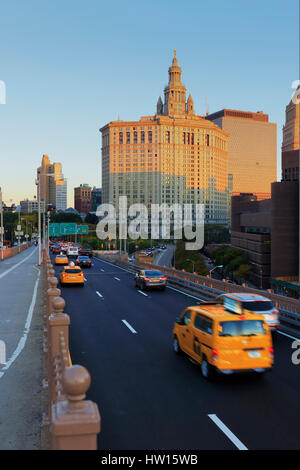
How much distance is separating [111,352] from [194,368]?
2814 millimetres

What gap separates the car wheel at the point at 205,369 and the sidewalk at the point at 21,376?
3.92 meters

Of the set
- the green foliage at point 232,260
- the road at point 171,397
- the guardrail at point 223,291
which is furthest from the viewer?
the green foliage at point 232,260

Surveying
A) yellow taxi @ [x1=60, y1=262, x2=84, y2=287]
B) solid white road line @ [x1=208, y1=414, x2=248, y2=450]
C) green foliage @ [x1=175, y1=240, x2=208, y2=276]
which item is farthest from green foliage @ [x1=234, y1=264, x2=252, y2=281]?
solid white road line @ [x1=208, y1=414, x2=248, y2=450]

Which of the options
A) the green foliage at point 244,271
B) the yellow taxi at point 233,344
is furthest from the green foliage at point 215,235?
the yellow taxi at point 233,344

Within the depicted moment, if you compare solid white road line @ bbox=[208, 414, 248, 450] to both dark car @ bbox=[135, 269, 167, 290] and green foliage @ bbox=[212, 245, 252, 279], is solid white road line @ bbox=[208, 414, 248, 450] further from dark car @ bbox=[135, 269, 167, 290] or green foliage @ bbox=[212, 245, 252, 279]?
green foliage @ bbox=[212, 245, 252, 279]

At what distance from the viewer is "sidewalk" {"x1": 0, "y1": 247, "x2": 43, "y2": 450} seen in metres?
7.26

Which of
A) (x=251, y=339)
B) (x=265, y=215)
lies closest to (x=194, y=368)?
(x=251, y=339)

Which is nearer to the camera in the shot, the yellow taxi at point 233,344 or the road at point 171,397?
the road at point 171,397

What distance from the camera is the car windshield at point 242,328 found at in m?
10.2

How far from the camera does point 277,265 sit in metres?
72.4

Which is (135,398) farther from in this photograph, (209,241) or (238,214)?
(209,241)

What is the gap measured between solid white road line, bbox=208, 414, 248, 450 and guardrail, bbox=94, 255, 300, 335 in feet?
27.2

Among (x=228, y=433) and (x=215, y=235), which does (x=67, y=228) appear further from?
(x=228, y=433)

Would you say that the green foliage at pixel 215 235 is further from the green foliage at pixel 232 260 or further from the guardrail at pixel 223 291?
the guardrail at pixel 223 291
